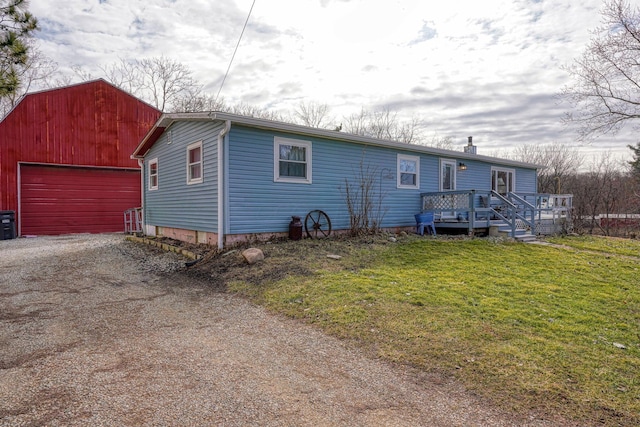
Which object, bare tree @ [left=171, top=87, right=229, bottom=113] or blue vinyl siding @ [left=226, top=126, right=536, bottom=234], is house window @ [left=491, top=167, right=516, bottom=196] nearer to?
blue vinyl siding @ [left=226, top=126, right=536, bottom=234]

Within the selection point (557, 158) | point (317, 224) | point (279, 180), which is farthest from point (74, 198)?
point (557, 158)

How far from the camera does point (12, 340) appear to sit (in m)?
3.59

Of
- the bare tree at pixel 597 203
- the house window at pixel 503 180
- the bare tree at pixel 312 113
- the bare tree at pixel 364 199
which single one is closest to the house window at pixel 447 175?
the house window at pixel 503 180

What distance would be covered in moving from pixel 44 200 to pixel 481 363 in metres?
15.9

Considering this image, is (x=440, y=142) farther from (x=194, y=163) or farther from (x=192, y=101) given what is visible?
(x=194, y=163)

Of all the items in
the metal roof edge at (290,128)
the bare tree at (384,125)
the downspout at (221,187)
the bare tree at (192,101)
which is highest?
the bare tree at (192,101)

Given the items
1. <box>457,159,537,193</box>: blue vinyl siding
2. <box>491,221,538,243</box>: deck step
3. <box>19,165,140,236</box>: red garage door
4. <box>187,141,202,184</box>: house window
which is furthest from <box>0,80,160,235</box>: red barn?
<box>491,221,538,243</box>: deck step

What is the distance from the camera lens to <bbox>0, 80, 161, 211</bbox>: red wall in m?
13.0

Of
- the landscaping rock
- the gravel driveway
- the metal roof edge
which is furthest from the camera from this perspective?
the metal roof edge

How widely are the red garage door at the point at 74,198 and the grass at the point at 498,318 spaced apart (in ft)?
36.2

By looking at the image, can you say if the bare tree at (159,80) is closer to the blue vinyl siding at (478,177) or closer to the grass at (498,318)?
the blue vinyl siding at (478,177)

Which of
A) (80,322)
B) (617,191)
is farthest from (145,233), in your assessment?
(617,191)

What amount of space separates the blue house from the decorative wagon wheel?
0.04 meters

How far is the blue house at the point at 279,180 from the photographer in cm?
822
